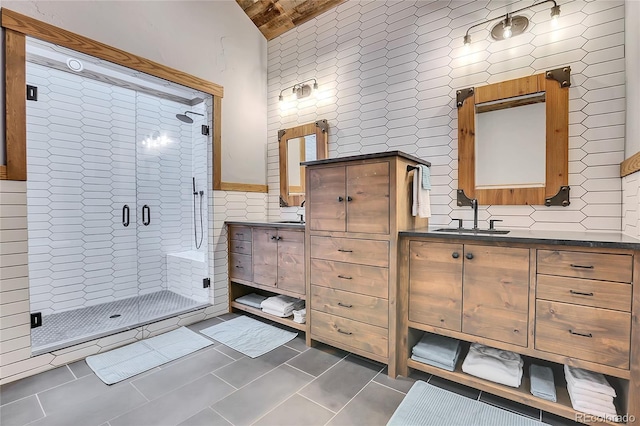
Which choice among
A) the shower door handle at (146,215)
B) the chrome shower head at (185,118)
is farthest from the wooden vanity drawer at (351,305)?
the chrome shower head at (185,118)

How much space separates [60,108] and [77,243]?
4.63 ft

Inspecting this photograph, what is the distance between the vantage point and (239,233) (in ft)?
10.7

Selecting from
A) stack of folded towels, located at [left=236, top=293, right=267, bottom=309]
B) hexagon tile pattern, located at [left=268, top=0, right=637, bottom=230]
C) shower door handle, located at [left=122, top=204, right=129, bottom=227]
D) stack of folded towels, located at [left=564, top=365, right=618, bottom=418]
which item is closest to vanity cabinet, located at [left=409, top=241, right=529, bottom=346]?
stack of folded towels, located at [left=564, top=365, right=618, bottom=418]

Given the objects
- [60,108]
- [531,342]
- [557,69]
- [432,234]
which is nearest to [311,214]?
[432,234]

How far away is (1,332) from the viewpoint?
197 cm

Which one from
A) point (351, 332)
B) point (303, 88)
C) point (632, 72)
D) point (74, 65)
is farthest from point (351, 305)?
point (74, 65)

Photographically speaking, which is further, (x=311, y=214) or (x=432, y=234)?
(x=311, y=214)

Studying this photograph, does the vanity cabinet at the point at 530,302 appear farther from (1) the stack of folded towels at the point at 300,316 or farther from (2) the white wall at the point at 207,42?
(2) the white wall at the point at 207,42

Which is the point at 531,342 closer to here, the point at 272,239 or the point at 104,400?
the point at 272,239

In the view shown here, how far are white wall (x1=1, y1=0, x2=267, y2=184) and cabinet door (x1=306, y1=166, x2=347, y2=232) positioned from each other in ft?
4.64

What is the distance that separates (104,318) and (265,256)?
5.49 ft

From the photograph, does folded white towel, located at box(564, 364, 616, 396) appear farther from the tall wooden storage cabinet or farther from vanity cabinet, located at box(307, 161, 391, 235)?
vanity cabinet, located at box(307, 161, 391, 235)

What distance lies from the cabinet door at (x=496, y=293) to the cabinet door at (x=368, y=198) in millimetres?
564

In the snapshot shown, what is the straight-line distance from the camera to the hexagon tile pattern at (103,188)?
301 centimetres
